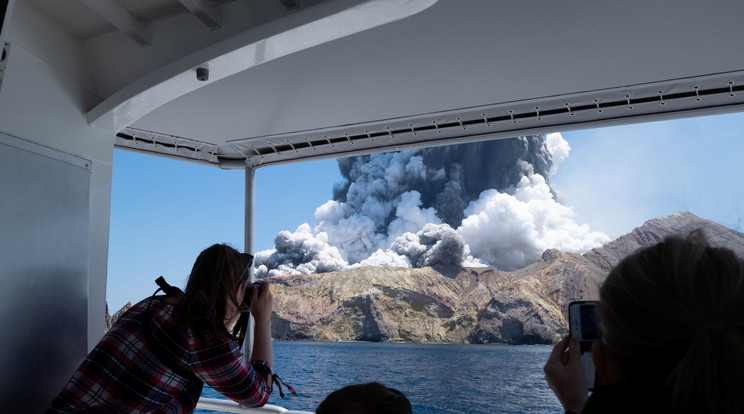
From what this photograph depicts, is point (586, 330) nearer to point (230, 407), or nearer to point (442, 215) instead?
point (230, 407)

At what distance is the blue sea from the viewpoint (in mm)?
27766

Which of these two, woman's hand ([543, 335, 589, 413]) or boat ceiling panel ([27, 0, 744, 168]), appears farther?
boat ceiling panel ([27, 0, 744, 168])

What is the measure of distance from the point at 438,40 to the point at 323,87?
1.85 feet

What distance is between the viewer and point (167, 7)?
1.63 meters

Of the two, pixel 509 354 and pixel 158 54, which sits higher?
pixel 158 54

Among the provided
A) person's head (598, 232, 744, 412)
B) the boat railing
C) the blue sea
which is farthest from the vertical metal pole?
the blue sea

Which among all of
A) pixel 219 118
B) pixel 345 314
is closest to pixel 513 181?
pixel 345 314

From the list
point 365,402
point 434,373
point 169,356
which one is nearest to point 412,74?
point 169,356

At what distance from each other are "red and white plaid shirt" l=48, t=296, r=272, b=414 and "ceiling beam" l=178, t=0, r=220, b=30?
0.79m

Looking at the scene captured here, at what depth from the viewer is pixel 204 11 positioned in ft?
4.83

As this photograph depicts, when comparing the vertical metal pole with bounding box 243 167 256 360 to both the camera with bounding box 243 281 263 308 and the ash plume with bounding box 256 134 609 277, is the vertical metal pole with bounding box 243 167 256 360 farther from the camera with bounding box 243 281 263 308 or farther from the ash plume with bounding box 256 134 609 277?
the ash plume with bounding box 256 134 609 277

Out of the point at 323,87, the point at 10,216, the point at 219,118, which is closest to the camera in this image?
the point at 10,216

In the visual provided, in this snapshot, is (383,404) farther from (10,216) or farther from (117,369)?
(10,216)

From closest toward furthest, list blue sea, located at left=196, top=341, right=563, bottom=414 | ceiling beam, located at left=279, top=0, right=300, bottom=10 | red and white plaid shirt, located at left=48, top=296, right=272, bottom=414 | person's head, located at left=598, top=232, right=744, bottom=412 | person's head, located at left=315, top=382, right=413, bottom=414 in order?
person's head, located at left=598, top=232, right=744, bottom=412 → person's head, located at left=315, top=382, right=413, bottom=414 → red and white plaid shirt, located at left=48, top=296, right=272, bottom=414 → ceiling beam, located at left=279, top=0, right=300, bottom=10 → blue sea, located at left=196, top=341, right=563, bottom=414
